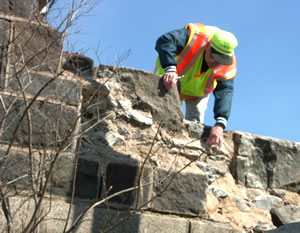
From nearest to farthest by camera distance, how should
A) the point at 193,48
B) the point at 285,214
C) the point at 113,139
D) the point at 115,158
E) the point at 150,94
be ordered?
the point at 115,158, the point at 113,139, the point at 285,214, the point at 150,94, the point at 193,48

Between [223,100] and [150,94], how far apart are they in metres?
1.19

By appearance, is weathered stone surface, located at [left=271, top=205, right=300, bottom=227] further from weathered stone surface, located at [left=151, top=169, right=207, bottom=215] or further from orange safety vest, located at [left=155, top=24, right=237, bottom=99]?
orange safety vest, located at [left=155, top=24, right=237, bottom=99]

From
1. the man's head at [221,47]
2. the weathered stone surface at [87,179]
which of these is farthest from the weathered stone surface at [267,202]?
the weathered stone surface at [87,179]

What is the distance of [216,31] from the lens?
229 inches

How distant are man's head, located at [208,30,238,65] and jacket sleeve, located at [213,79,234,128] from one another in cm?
24

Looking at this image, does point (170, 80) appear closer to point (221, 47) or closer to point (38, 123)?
point (221, 47)

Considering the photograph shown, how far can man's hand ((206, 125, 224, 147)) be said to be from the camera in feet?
15.9

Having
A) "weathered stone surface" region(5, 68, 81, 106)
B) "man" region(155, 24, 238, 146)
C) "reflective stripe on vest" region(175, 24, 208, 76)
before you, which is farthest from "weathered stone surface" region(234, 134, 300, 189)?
"weathered stone surface" region(5, 68, 81, 106)

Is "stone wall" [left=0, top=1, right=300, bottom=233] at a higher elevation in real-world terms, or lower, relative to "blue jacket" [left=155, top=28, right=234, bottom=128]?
lower

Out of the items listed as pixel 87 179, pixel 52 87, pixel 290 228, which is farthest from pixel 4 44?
pixel 290 228

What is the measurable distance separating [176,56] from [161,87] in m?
1.07

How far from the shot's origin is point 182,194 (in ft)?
13.6

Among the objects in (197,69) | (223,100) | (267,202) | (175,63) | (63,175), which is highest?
(197,69)

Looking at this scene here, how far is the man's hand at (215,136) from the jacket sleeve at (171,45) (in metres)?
0.75
